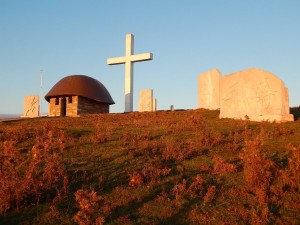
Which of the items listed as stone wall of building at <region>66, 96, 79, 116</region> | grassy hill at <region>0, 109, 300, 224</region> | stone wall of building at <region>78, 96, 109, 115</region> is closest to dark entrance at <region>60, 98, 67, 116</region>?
stone wall of building at <region>66, 96, 79, 116</region>

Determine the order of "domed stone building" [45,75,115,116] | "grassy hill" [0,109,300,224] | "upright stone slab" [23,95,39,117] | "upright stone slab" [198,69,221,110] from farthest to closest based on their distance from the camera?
1. "upright stone slab" [23,95,39,117]
2. "domed stone building" [45,75,115,116]
3. "upright stone slab" [198,69,221,110]
4. "grassy hill" [0,109,300,224]

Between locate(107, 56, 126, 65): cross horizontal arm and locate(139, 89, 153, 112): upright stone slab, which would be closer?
locate(139, 89, 153, 112): upright stone slab

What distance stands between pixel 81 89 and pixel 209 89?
10.4 m

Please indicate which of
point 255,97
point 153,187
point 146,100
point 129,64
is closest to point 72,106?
point 129,64

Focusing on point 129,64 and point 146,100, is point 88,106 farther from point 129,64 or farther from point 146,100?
point 146,100

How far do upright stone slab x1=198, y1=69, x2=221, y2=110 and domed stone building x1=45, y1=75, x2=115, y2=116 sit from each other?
29.3ft

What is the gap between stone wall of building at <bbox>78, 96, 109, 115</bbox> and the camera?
969 inches

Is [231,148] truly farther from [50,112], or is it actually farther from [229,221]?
[50,112]

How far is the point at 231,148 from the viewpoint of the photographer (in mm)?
8508

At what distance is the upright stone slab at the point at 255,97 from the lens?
13828mm

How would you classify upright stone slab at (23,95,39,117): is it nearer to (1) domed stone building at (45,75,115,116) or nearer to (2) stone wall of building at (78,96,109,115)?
(1) domed stone building at (45,75,115,116)

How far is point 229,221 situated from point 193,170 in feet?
7.61

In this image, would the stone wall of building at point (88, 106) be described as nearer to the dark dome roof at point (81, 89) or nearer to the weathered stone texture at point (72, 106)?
the weathered stone texture at point (72, 106)

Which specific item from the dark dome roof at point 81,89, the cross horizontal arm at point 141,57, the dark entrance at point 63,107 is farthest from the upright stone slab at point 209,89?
the dark entrance at point 63,107
